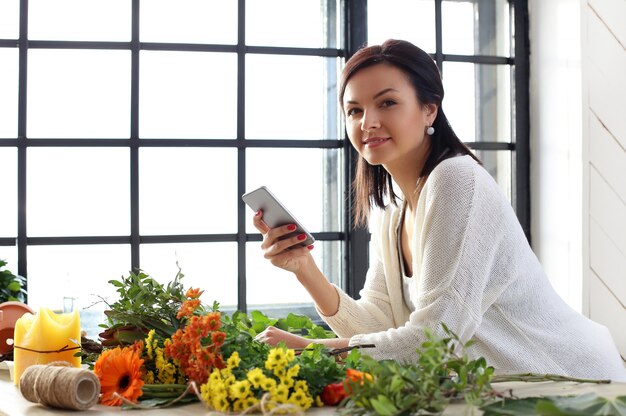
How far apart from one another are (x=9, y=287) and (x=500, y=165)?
186cm

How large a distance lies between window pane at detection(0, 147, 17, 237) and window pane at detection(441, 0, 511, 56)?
5.35 ft

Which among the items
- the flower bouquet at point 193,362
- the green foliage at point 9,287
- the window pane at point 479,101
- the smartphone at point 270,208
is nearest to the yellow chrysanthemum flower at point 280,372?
the flower bouquet at point 193,362

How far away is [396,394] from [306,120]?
88.8 inches

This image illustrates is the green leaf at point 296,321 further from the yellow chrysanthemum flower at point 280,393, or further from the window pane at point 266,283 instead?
the yellow chrysanthemum flower at point 280,393

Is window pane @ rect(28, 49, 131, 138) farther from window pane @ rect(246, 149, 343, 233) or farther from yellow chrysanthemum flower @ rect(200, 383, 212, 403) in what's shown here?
yellow chrysanthemum flower @ rect(200, 383, 212, 403)

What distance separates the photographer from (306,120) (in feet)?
10.1

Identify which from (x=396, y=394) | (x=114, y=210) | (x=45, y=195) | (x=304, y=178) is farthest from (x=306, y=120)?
(x=396, y=394)

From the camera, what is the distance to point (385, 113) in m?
1.90

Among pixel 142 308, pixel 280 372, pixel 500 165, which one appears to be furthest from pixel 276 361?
pixel 500 165

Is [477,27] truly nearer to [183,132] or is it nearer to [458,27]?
[458,27]

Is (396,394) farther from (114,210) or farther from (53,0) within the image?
(53,0)

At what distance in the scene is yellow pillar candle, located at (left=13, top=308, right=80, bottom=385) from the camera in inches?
56.3

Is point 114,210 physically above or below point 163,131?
below

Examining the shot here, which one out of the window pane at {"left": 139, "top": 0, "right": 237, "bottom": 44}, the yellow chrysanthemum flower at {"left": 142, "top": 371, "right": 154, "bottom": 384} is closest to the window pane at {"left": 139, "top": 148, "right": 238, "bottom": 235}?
the window pane at {"left": 139, "top": 0, "right": 237, "bottom": 44}
